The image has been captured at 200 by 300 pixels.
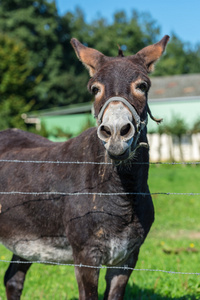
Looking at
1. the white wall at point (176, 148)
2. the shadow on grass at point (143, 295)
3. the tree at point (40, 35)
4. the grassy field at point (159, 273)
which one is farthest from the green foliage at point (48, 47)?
the shadow on grass at point (143, 295)

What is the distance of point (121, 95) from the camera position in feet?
10.0

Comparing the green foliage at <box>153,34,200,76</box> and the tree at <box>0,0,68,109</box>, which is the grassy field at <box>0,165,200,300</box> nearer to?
the tree at <box>0,0,68,109</box>

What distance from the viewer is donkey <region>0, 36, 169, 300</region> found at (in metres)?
3.11

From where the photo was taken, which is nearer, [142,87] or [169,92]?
[142,87]

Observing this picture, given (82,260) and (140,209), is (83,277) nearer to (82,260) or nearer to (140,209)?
(82,260)

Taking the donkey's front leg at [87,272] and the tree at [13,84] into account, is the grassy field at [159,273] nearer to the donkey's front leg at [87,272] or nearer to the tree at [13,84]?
the donkey's front leg at [87,272]

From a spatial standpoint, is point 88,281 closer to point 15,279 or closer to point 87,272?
point 87,272

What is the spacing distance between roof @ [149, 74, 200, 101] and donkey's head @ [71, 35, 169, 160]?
3033 centimetres

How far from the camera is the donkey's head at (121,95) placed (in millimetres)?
2840

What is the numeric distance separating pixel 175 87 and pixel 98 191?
3444cm

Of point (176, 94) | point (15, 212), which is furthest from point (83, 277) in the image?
point (176, 94)

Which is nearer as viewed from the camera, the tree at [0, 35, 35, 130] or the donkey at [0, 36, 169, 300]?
the donkey at [0, 36, 169, 300]

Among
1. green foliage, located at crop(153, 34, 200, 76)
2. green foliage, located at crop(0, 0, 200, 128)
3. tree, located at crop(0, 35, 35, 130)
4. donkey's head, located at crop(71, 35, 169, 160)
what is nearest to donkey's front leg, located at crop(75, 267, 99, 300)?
donkey's head, located at crop(71, 35, 169, 160)

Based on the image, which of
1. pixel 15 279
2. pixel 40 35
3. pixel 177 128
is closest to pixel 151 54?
pixel 15 279
